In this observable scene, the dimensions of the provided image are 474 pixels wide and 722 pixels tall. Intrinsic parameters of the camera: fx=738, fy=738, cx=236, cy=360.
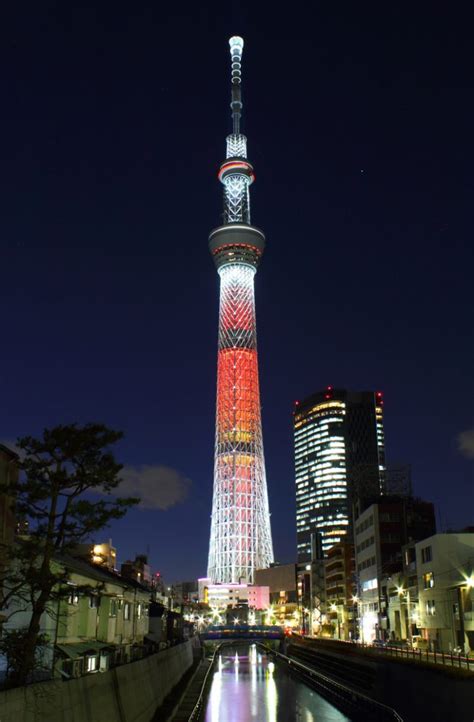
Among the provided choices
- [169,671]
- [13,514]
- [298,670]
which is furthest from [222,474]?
[13,514]

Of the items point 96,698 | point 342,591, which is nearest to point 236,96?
point 342,591

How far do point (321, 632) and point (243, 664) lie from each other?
36.5 meters

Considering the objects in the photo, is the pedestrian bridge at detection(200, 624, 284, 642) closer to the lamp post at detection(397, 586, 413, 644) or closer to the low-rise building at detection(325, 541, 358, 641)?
the low-rise building at detection(325, 541, 358, 641)

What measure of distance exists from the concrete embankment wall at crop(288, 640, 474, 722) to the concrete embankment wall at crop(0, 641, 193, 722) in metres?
12.2

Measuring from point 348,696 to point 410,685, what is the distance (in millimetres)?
8150

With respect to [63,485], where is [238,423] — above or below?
above

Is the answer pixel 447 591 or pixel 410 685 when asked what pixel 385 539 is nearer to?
pixel 447 591

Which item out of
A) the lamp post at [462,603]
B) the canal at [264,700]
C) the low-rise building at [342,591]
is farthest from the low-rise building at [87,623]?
the low-rise building at [342,591]

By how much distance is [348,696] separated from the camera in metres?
45.7

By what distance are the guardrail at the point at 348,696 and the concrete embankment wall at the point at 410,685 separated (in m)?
0.68

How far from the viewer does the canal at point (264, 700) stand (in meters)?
40.5

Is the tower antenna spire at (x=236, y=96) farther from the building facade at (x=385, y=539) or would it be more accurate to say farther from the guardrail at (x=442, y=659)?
the guardrail at (x=442, y=659)

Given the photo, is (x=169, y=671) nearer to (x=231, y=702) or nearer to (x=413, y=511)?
(x=231, y=702)

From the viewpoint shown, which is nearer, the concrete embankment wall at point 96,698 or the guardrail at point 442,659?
the concrete embankment wall at point 96,698
